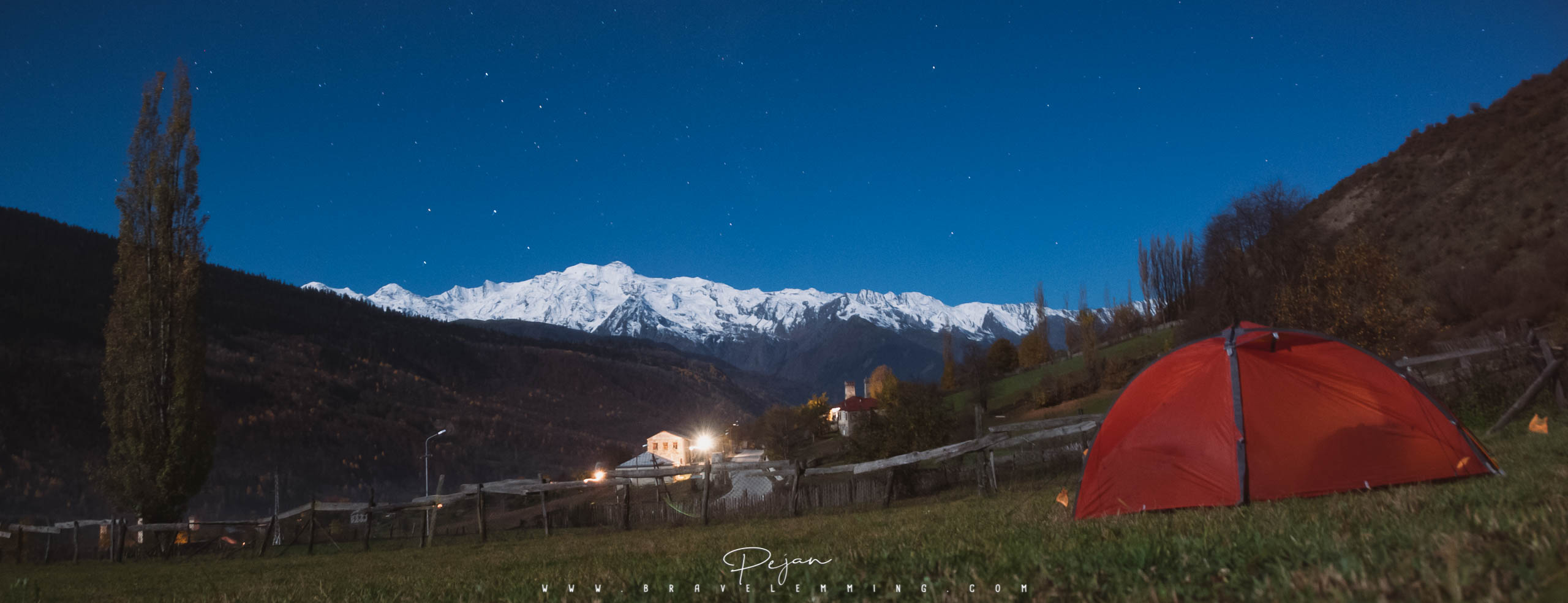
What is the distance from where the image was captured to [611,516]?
30562 millimetres

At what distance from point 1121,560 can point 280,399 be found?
135 meters

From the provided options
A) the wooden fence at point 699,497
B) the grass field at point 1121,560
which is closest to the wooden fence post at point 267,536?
the wooden fence at point 699,497

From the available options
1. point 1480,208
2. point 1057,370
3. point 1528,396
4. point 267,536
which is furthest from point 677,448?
point 1528,396

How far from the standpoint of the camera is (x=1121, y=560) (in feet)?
A: 13.7

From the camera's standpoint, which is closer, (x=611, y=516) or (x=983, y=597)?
(x=983, y=597)

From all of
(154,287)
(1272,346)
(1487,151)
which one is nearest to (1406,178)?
(1487,151)

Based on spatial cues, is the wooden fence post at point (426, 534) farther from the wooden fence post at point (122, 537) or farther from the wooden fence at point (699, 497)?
the wooden fence post at point (122, 537)

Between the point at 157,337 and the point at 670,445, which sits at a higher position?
the point at 157,337

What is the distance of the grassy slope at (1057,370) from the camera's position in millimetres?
66250

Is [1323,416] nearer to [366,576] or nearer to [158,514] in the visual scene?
[366,576]

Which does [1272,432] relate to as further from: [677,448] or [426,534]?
[677,448]

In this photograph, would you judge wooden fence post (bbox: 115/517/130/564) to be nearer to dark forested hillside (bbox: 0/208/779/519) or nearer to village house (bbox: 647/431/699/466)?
dark forested hillside (bbox: 0/208/779/519)

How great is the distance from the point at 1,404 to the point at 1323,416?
111544mm

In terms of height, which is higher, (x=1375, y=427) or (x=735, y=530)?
(x=1375, y=427)
